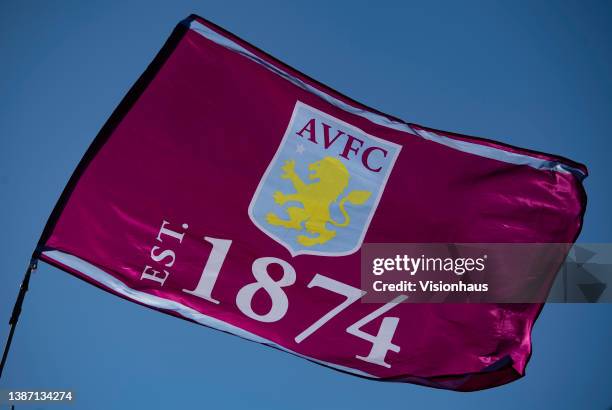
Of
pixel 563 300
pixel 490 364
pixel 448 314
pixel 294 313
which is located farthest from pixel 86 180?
pixel 563 300

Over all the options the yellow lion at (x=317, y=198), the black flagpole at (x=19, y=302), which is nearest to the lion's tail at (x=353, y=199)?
the yellow lion at (x=317, y=198)

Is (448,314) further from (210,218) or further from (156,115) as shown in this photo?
(156,115)

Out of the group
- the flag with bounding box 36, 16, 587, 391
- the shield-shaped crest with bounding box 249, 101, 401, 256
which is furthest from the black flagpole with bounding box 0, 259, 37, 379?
the shield-shaped crest with bounding box 249, 101, 401, 256

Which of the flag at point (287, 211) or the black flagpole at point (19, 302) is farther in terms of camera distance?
the flag at point (287, 211)

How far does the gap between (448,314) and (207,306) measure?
10.3ft

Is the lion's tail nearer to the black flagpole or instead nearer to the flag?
the flag

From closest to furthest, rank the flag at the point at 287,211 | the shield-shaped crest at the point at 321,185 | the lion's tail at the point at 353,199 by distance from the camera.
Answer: the flag at the point at 287,211 < the shield-shaped crest at the point at 321,185 < the lion's tail at the point at 353,199

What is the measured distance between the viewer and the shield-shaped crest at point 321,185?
10.9 metres

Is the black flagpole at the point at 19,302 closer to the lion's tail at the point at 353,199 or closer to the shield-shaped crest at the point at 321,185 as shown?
the shield-shaped crest at the point at 321,185
